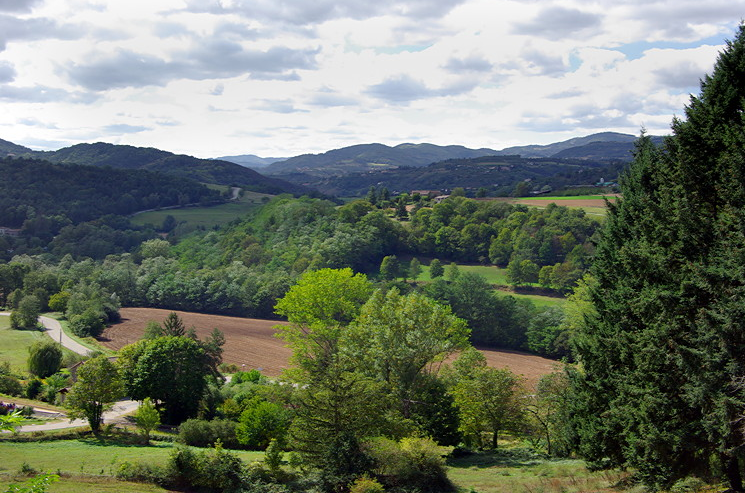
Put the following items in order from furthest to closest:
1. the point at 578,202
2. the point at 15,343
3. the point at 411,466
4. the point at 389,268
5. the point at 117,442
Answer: the point at 578,202, the point at 389,268, the point at 15,343, the point at 117,442, the point at 411,466

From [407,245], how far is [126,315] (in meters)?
51.6

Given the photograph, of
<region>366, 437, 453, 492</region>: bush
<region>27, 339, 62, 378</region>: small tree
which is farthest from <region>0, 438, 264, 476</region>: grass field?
<region>27, 339, 62, 378</region>: small tree

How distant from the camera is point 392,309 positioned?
114 feet

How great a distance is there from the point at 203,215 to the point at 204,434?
139730 mm

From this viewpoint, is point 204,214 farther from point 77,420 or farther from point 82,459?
point 82,459

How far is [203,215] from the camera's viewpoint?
16575cm

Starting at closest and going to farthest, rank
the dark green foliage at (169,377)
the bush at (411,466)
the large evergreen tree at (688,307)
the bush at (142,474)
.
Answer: the large evergreen tree at (688,307)
the bush at (411,466)
the bush at (142,474)
the dark green foliage at (169,377)

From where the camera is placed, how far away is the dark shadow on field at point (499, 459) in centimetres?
2794

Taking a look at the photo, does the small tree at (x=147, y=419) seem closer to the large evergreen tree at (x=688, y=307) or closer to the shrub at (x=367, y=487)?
the shrub at (x=367, y=487)

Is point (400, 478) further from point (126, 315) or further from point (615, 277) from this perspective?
point (126, 315)

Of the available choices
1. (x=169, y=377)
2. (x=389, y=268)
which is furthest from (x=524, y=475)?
(x=389, y=268)

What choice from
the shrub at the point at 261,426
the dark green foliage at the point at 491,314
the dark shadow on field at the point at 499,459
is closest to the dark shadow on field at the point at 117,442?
the shrub at the point at 261,426

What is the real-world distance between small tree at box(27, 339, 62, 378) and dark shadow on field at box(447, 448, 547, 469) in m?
38.1

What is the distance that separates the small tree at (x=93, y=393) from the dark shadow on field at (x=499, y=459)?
2125cm
